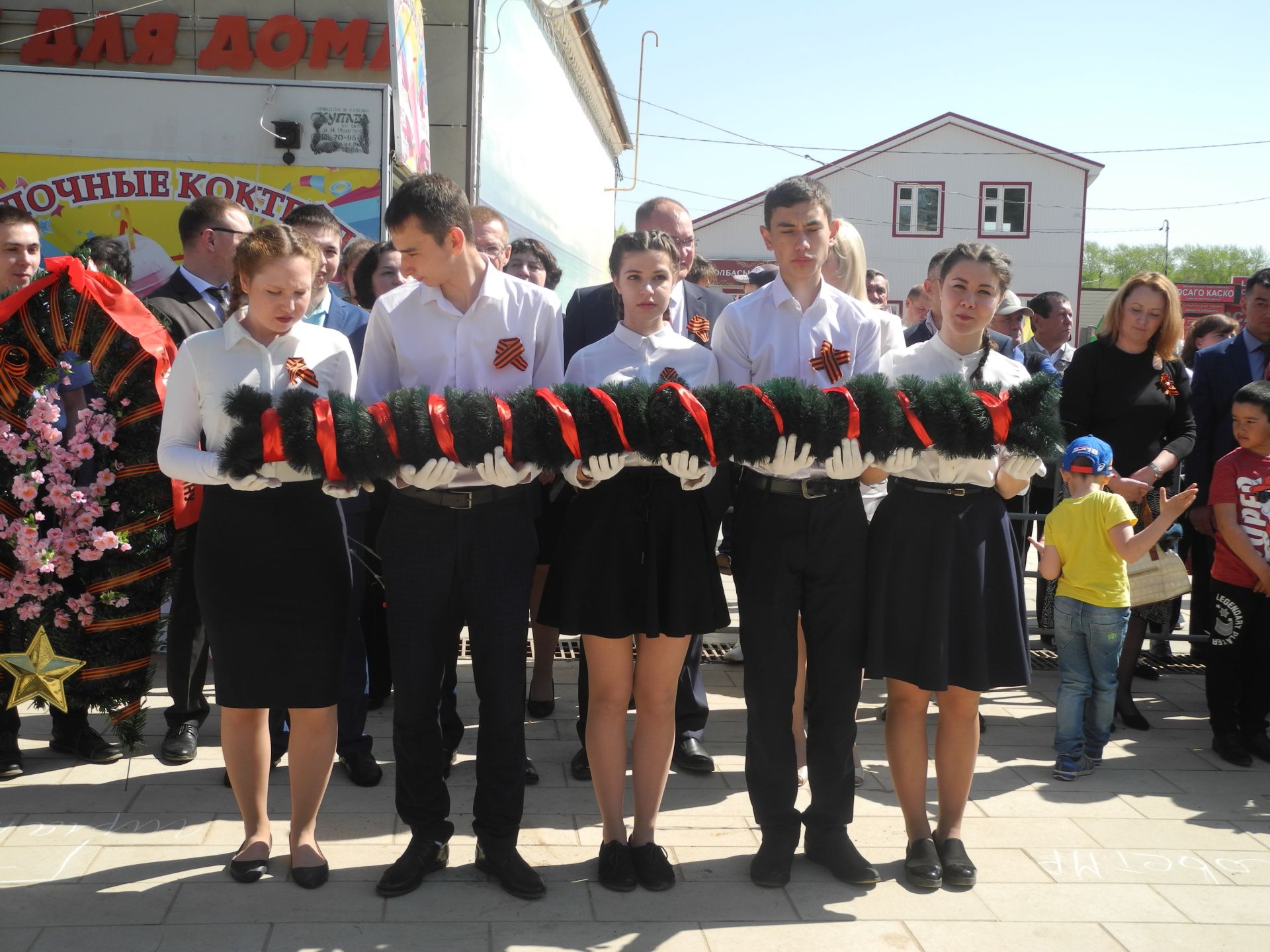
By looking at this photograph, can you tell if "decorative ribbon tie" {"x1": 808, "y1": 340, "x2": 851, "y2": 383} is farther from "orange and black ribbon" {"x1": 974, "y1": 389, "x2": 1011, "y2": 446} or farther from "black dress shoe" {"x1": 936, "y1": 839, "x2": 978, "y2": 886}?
"black dress shoe" {"x1": 936, "y1": 839, "x2": 978, "y2": 886}

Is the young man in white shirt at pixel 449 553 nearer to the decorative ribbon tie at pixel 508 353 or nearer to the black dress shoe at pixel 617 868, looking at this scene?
the decorative ribbon tie at pixel 508 353

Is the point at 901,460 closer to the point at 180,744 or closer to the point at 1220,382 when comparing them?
the point at 180,744

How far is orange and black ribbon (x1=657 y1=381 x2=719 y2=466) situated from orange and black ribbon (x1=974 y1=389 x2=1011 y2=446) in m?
0.84

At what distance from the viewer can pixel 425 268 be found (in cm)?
343

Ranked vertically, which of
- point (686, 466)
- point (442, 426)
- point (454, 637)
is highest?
point (442, 426)

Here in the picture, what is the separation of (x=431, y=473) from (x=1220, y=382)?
15.6ft

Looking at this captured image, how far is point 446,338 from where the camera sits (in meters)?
3.52

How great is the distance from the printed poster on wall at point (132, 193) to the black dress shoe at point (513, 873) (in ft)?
16.0

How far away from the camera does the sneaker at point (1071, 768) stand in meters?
4.71

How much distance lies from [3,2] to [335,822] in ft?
28.7

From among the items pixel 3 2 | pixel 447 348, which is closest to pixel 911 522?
pixel 447 348

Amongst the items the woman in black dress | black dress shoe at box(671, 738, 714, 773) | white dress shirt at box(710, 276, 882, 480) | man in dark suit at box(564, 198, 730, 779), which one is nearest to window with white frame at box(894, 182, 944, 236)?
the woman in black dress

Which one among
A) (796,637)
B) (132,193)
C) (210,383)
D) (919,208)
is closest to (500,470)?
(210,383)

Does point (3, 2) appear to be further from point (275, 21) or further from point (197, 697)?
point (197, 697)
